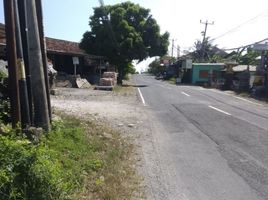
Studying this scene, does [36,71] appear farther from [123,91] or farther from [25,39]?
[123,91]

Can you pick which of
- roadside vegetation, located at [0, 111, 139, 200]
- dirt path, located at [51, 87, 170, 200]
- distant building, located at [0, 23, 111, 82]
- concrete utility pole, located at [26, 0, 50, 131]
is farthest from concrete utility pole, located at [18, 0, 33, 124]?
distant building, located at [0, 23, 111, 82]

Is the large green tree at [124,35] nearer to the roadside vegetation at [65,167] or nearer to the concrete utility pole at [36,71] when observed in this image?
the roadside vegetation at [65,167]

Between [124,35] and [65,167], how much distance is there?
41.7 m

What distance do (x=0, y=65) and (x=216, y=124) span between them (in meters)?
7.32

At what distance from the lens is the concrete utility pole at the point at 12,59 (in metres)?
7.99

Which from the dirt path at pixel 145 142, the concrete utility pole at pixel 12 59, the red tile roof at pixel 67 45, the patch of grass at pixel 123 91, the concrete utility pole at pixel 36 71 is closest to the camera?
the dirt path at pixel 145 142

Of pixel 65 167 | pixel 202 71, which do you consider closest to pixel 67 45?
pixel 202 71

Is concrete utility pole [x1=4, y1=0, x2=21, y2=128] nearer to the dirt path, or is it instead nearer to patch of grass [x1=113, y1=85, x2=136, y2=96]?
the dirt path

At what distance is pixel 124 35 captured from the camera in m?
48.2

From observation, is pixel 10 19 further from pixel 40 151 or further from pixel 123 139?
pixel 123 139

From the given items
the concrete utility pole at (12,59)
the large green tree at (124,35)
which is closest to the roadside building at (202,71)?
the large green tree at (124,35)

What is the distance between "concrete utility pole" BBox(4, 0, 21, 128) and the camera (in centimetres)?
→ 799

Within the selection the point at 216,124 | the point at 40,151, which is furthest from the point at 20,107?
the point at 216,124

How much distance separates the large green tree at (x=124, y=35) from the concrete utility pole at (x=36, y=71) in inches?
1514
